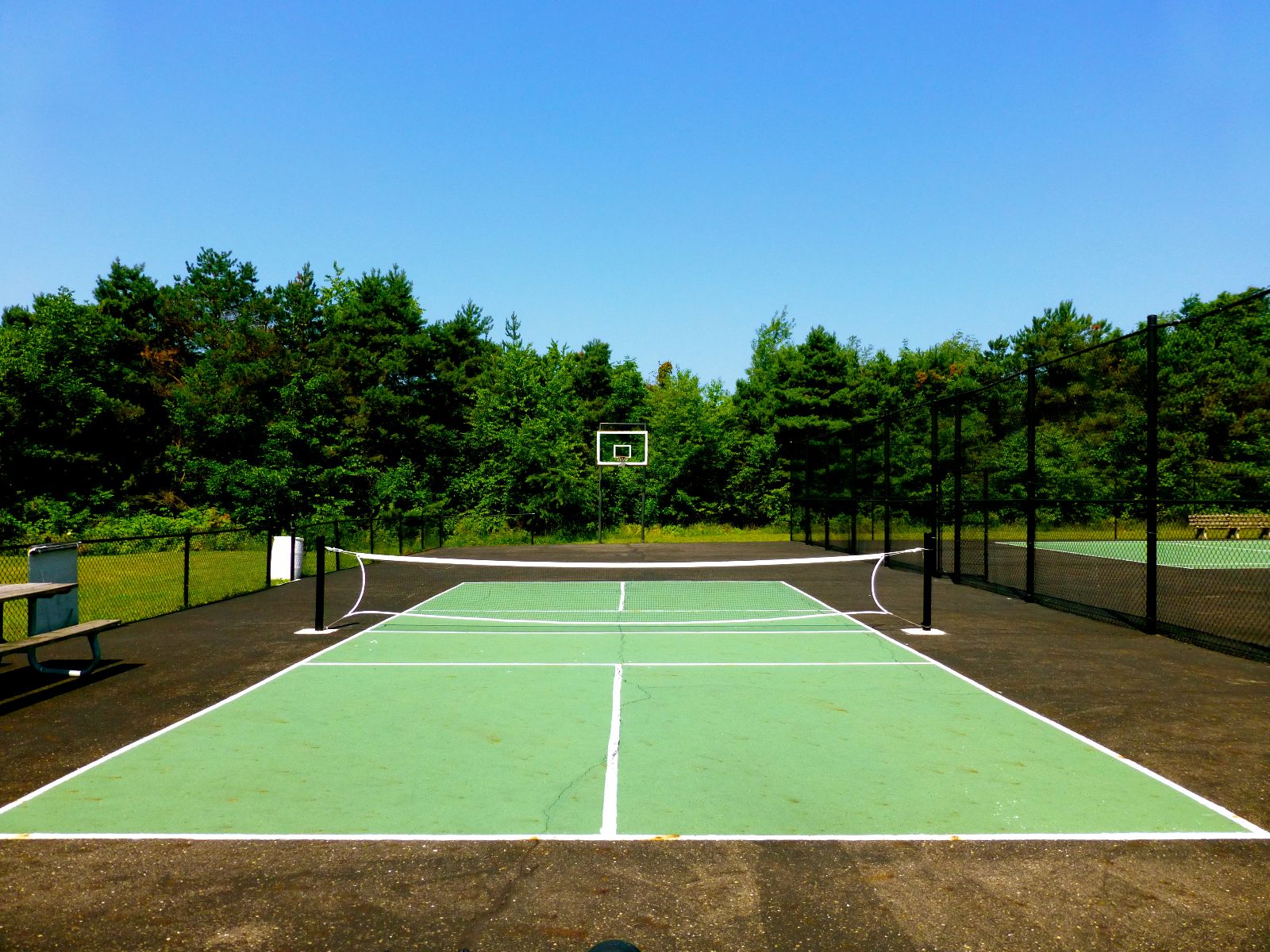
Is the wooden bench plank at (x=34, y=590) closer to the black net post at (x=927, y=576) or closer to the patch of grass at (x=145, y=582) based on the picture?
the patch of grass at (x=145, y=582)

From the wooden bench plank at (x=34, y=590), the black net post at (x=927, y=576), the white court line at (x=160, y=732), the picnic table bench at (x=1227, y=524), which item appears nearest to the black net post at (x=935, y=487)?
the black net post at (x=927, y=576)

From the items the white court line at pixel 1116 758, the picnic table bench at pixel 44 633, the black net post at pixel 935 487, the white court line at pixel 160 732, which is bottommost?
the white court line at pixel 160 732

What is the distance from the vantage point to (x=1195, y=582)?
1900 cm

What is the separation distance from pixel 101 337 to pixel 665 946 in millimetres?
49270

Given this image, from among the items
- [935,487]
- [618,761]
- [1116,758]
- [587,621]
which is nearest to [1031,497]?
[935,487]

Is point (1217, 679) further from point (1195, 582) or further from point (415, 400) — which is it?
point (415, 400)

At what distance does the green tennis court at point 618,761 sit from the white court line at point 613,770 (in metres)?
0.02

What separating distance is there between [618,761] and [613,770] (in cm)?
19

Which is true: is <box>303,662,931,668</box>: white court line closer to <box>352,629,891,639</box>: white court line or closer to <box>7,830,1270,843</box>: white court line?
<box>352,629,891,639</box>: white court line

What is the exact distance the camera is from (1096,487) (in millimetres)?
33938

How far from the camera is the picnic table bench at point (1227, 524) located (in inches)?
1230

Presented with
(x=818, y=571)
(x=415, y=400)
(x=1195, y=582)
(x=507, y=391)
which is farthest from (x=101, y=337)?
(x=1195, y=582)

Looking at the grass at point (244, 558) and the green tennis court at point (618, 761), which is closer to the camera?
the green tennis court at point (618, 761)

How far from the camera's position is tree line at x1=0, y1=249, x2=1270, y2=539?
122 ft
